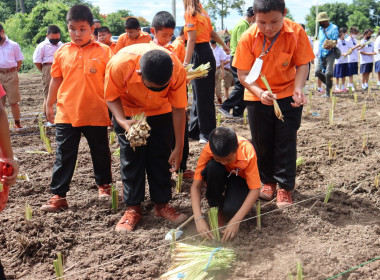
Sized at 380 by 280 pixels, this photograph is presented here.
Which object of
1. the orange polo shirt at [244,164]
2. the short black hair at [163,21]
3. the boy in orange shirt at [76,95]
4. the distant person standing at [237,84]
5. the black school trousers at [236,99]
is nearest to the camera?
the orange polo shirt at [244,164]

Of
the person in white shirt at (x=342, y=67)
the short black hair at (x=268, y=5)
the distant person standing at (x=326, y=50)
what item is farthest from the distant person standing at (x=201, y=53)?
the person in white shirt at (x=342, y=67)

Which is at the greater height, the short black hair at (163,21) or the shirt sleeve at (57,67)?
the short black hair at (163,21)

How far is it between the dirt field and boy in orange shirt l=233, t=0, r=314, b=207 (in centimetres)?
41

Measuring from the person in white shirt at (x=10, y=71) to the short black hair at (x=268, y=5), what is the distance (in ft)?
16.4

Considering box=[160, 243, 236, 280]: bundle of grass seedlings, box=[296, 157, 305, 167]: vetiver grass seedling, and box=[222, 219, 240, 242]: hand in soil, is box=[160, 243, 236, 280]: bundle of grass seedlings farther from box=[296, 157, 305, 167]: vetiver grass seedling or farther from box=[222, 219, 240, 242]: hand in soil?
box=[296, 157, 305, 167]: vetiver grass seedling

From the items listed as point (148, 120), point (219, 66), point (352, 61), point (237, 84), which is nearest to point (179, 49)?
point (148, 120)

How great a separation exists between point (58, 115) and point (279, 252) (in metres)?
2.17

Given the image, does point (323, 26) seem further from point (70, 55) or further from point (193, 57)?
point (70, 55)

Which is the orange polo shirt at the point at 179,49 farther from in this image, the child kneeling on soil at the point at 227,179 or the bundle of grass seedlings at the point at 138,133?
the bundle of grass seedlings at the point at 138,133

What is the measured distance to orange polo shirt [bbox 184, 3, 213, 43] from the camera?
4.84 meters

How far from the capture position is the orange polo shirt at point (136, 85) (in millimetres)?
2896

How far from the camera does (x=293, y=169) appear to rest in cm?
348

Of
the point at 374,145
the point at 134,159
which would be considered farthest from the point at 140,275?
the point at 374,145

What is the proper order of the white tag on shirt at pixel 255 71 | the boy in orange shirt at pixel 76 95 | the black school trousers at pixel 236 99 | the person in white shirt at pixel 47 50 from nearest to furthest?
the white tag on shirt at pixel 255 71
the boy in orange shirt at pixel 76 95
the black school trousers at pixel 236 99
the person in white shirt at pixel 47 50
